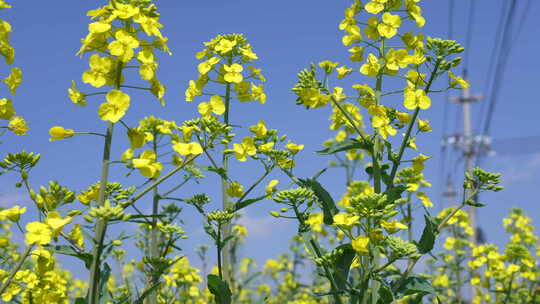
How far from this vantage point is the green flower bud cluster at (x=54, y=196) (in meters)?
2.23

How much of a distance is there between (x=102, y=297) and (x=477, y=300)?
564 centimetres

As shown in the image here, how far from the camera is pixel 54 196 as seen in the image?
2316 millimetres

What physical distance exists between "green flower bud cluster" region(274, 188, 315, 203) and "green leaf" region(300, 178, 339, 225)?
7 cm

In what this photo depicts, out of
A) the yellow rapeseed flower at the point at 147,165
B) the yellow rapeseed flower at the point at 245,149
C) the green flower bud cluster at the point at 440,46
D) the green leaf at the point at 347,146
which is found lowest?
the yellow rapeseed flower at the point at 147,165

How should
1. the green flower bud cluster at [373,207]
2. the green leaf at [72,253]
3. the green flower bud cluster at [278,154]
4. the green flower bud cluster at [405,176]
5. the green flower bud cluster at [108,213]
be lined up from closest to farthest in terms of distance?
the green flower bud cluster at [108,213] < the green leaf at [72,253] < the green flower bud cluster at [373,207] < the green flower bud cluster at [278,154] < the green flower bud cluster at [405,176]

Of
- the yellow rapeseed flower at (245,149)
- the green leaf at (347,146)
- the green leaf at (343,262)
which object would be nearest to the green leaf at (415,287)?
the green leaf at (343,262)

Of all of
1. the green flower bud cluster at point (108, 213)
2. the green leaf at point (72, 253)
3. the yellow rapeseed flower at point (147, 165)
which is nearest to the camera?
the green flower bud cluster at point (108, 213)

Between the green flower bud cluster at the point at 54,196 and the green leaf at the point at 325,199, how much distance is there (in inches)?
45.0

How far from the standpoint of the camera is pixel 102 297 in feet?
7.57

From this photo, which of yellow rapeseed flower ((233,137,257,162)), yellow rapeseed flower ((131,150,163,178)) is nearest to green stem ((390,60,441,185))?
yellow rapeseed flower ((233,137,257,162))

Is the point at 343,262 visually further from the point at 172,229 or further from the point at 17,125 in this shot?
the point at 17,125

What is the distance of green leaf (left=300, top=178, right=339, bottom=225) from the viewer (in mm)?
2551

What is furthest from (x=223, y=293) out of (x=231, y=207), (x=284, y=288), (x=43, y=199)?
(x=284, y=288)

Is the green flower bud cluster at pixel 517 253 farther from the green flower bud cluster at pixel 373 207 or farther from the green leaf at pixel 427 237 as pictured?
the green flower bud cluster at pixel 373 207
